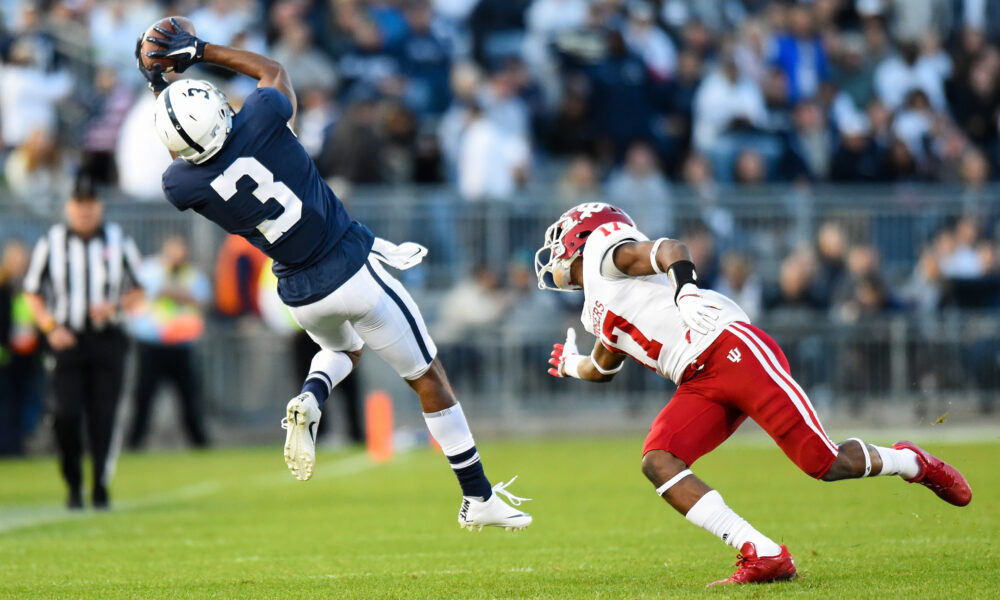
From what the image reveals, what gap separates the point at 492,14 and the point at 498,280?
4311mm

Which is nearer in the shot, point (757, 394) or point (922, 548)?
point (757, 394)

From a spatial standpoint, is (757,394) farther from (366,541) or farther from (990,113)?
(990,113)

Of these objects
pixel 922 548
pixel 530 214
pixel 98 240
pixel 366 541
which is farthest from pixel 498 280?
pixel 922 548

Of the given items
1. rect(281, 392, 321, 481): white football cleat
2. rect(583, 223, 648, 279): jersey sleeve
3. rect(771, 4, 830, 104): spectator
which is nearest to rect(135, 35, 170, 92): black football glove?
rect(281, 392, 321, 481): white football cleat

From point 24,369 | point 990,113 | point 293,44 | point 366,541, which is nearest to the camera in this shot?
point 366,541

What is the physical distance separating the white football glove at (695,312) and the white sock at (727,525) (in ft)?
2.76

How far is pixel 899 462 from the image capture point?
6.38 metres

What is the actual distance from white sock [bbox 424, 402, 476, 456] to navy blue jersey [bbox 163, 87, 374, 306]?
33.1 inches

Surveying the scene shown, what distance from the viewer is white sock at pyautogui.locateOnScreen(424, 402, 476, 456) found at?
23.0 ft

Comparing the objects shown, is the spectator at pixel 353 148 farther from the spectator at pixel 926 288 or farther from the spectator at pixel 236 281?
the spectator at pixel 926 288

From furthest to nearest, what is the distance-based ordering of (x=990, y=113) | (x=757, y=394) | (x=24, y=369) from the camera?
(x=990, y=113)
(x=24, y=369)
(x=757, y=394)

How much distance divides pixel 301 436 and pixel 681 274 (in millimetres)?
2039

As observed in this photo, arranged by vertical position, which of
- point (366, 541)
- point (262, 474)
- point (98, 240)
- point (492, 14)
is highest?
point (492, 14)

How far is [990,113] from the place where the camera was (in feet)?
61.2
